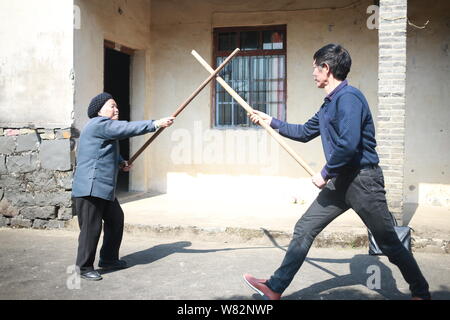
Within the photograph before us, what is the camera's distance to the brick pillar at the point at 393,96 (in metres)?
5.50

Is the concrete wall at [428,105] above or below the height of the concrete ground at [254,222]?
above

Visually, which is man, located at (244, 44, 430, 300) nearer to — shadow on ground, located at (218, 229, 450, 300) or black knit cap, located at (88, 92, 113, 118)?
shadow on ground, located at (218, 229, 450, 300)

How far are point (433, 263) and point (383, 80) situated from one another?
87.7 inches

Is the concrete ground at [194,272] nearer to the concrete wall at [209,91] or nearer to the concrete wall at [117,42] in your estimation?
the concrete wall at [117,42]

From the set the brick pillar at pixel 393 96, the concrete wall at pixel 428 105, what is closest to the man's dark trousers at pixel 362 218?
the brick pillar at pixel 393 96

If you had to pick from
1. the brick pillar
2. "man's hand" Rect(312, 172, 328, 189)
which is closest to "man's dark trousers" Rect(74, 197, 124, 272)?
"man's hand" Rect(312, 172, 328, 189)

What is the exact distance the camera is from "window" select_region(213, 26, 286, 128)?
26.8ft

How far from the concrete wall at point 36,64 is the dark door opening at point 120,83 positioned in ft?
9.21

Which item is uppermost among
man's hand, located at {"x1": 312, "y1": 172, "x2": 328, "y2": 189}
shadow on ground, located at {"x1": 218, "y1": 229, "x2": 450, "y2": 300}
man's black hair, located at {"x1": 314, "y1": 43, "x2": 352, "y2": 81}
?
man's black hair, located at {"x1": 314, "y1": 43, "x2": 352, "y2": 81}

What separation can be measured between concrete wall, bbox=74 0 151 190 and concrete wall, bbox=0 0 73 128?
160 millimetres

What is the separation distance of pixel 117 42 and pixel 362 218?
220 inches

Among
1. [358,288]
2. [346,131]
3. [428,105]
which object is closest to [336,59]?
[346,131]

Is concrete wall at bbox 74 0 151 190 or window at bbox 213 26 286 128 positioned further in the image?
window at bbox 213 26 286 128
